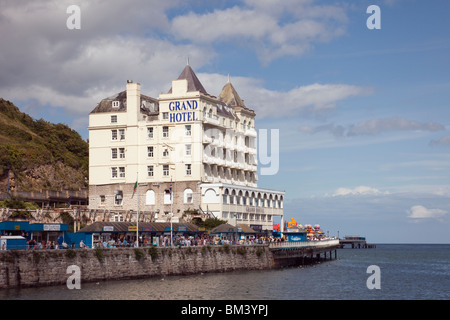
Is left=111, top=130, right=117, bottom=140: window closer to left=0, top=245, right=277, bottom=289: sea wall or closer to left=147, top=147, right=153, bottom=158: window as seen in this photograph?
left=147, top=147, right=153, bottom=158: window

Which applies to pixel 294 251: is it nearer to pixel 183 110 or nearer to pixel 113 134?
pixel 183 110

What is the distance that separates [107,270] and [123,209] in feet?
143

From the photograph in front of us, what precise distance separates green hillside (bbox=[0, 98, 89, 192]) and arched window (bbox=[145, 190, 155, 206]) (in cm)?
1817

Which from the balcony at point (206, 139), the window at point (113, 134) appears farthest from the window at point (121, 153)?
the balcony at point (206, 139)

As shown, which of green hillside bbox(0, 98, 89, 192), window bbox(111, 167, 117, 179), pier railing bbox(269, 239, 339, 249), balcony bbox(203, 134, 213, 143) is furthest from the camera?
green hillside bbox(0, 98, 89, 192)

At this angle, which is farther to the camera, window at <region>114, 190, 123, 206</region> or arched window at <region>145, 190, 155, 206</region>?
window at <region>114, 190, 123, 206</region>

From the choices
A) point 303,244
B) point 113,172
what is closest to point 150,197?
point 113,172

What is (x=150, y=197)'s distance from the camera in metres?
108

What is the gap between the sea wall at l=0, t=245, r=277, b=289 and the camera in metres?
55.8

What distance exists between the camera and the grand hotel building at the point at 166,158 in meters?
106

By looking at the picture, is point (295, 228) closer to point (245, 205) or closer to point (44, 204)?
point (245, 205)

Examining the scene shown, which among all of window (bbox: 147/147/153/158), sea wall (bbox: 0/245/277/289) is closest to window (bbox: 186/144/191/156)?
window (bbox: 147/147/153/158)

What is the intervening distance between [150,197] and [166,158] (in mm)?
6629

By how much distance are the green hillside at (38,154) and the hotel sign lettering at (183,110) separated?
25418 millimetres
